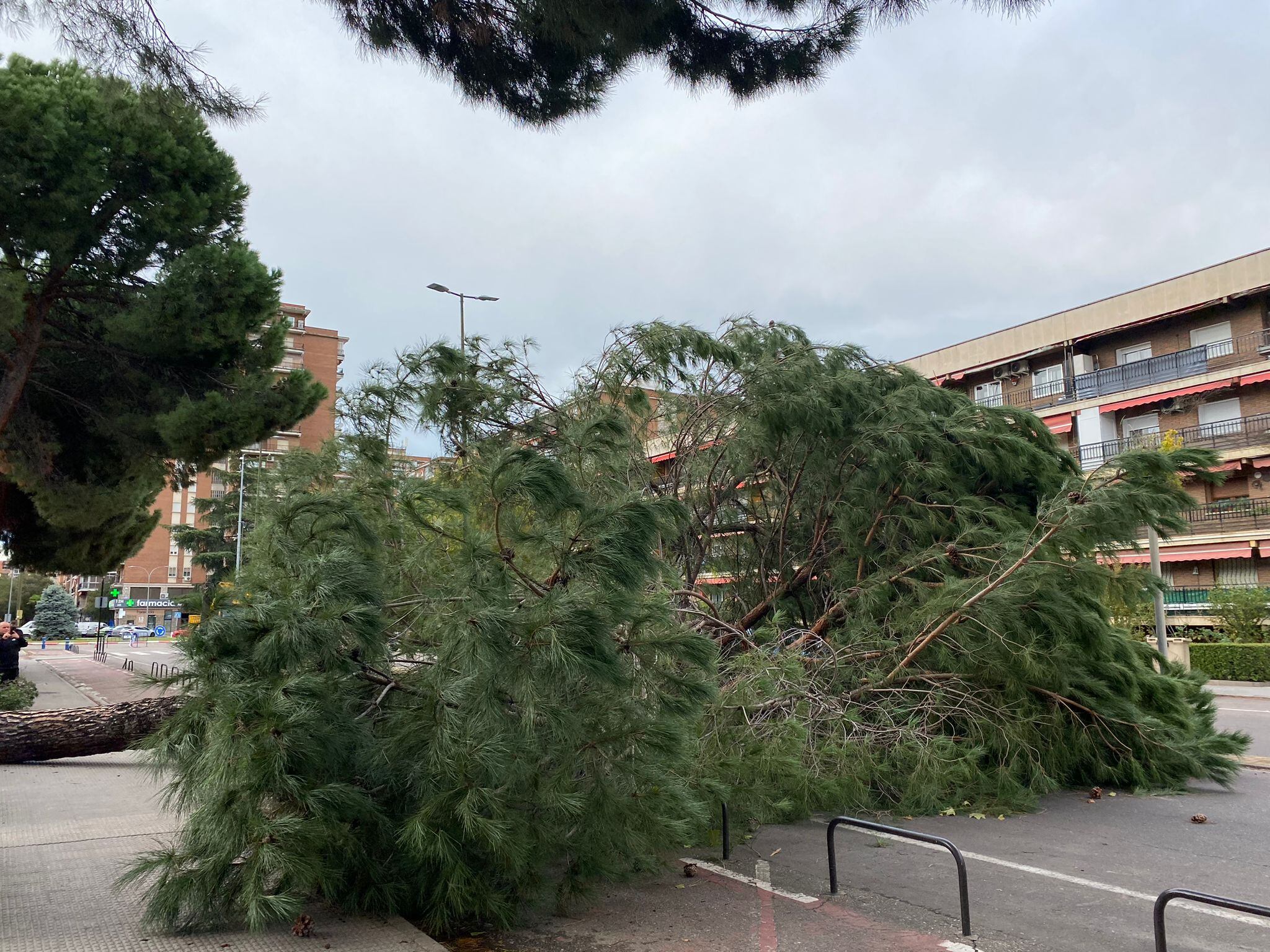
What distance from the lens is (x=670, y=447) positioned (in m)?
10.5

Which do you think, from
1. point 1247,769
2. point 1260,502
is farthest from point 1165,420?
point 1247,769

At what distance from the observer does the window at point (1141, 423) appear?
1291 inches

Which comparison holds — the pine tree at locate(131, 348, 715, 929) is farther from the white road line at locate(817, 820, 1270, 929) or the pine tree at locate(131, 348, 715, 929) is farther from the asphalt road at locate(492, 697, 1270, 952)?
the white road line at locate(817, 820, 1270, 929)

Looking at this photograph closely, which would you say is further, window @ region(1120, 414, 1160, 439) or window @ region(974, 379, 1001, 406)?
window @ region(974, 379, 1001, 406)

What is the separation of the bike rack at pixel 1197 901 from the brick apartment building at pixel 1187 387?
26.7 metres

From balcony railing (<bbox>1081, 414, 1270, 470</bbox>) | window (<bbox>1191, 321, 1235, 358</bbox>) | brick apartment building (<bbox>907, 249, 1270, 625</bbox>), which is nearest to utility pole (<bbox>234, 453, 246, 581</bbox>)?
balcony railing (<bbox>1081, 414, 1270, 470</bbox>)

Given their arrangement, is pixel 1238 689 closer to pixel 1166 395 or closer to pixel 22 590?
pixel 1166 395

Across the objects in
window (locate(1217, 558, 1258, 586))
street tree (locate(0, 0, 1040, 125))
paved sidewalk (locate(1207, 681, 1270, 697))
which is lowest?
paved sidewalk (locate(1207, 681, 1270, 697))

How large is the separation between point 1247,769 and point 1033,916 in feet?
25.1

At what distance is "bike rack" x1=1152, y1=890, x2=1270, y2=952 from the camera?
3680 millimetres

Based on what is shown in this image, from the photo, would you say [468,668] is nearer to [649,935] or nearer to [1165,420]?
Answer: [649,935]

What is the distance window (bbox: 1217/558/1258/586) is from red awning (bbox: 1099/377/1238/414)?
5.96m

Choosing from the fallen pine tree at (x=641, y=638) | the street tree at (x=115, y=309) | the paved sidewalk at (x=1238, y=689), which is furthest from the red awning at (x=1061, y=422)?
the street tree at (x=115, y=309)

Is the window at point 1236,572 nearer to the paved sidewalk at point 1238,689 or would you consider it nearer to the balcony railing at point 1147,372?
the balcony railing at point 1147,372
